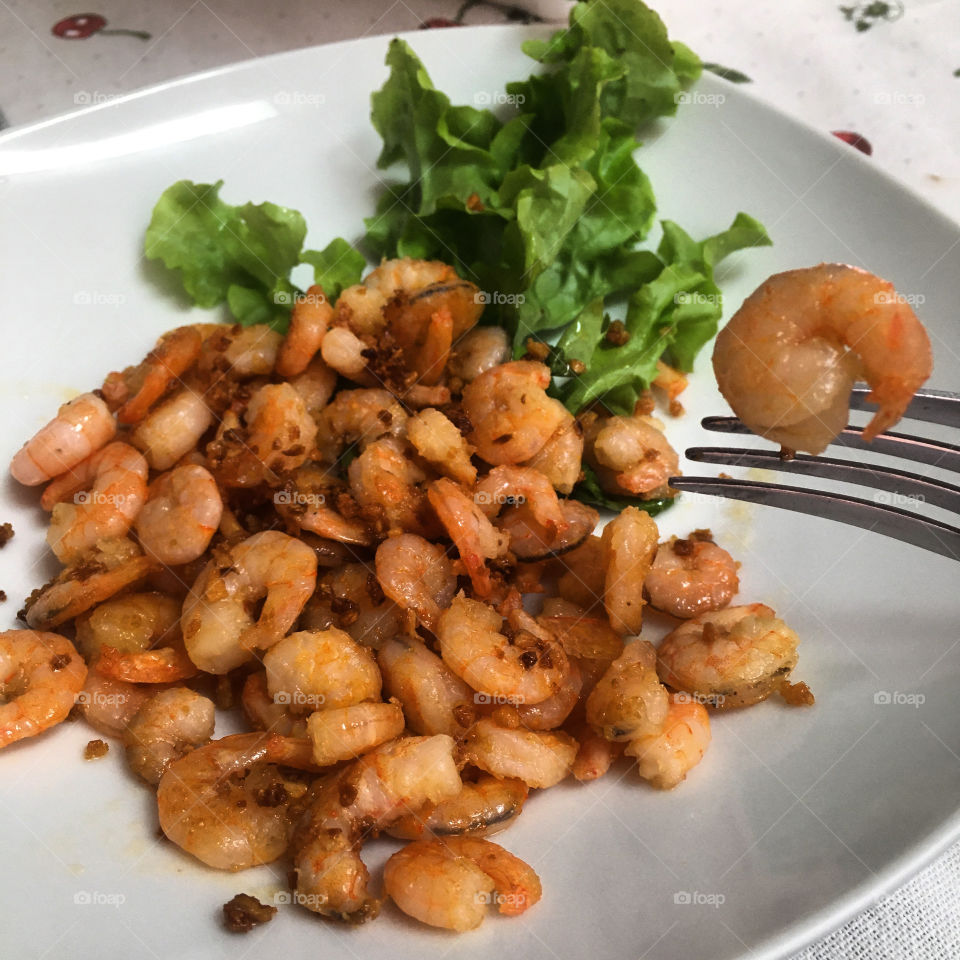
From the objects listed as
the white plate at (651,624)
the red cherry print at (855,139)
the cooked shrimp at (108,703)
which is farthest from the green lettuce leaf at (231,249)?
the red cherry print at (855,139)

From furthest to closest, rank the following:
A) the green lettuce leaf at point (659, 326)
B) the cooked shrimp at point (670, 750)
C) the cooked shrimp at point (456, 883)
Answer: the green lettuce leaf at point (659, 326), the cooked shrimp at point (670, 750), the cooked shrimp at point (456, 883)

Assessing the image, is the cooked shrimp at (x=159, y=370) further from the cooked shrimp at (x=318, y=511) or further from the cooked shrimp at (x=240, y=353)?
the cooked shrimp at (x=318, y=511)

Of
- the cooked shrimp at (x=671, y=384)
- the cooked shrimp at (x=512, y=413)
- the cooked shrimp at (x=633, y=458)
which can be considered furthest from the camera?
the cooked shrimp at (x=671, y=384)

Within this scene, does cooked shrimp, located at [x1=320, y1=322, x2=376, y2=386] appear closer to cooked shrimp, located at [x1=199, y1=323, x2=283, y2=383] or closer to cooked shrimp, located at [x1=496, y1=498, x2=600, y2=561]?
cooked shrimp, located at [x1=199, y1=323, x2=283, y2=383]

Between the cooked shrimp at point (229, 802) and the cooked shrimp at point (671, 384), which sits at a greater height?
the cooked shrimp at point (671, 384)

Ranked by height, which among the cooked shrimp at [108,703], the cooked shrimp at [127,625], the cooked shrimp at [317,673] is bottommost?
the cooked shrimp at [108,703]

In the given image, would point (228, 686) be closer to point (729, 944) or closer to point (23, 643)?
point (23, 643)

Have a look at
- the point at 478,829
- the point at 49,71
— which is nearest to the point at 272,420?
the point at 478,829
